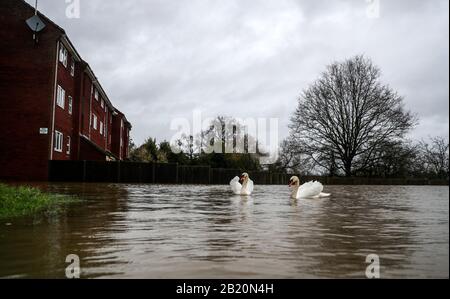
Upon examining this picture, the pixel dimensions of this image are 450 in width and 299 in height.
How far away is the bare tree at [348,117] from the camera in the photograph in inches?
1663

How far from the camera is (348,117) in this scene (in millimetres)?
44344

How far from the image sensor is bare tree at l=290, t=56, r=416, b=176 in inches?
1663

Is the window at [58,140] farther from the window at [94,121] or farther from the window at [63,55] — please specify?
the window at [94,121]

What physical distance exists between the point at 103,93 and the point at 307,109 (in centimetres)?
2182

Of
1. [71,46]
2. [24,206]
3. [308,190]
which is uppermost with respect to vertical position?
[71,46]

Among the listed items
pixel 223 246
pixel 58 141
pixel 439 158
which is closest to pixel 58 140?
pixel 58 141

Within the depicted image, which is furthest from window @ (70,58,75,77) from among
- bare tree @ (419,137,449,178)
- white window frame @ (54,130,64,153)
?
bare tree @ (419,137,449,178)

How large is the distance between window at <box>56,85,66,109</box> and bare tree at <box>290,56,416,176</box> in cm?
2326

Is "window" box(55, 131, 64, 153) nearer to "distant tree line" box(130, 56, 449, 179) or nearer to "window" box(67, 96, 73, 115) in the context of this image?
"window" box(67, 96, 73, 115)

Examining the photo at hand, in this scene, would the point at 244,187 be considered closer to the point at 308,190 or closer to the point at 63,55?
the point at 308,190

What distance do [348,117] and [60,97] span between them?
2739 cm

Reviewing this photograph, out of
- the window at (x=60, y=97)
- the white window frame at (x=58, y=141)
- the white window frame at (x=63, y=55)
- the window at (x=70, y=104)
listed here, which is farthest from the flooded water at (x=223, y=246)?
the window at (x=70, y=104)

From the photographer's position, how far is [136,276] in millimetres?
3205
